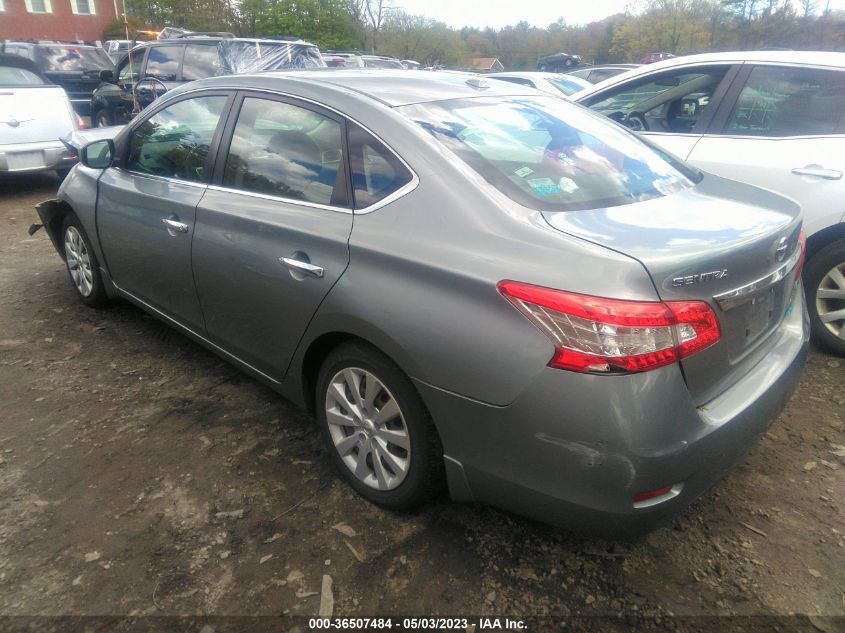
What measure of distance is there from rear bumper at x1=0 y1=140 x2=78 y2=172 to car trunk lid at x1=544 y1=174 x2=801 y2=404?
761cm

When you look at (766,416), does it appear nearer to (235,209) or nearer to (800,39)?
(235,209)

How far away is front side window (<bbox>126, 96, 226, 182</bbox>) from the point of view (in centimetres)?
316

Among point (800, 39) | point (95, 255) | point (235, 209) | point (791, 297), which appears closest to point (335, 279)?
point (235, 209)

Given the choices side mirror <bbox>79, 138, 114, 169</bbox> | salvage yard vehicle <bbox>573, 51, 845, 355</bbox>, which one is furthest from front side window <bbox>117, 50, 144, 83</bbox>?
salvage yard vehicle <bbox>573, 51, 845, 355</bbox>

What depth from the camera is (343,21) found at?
4522cm

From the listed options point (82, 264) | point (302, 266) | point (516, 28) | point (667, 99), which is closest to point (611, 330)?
point (302, 266)

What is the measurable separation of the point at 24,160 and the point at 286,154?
642 cm

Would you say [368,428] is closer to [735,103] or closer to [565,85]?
[735,103]

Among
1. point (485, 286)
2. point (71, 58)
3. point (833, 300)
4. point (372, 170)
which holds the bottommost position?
point (833, 300)

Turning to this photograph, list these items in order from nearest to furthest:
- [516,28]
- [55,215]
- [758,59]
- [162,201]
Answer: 1. [162,201]
2. [758,59]
3. [55,215]
4. [516,28]

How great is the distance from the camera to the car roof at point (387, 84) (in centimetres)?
261

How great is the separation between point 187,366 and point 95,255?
112cm

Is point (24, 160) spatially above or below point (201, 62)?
below

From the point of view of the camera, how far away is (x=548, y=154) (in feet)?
8.13
